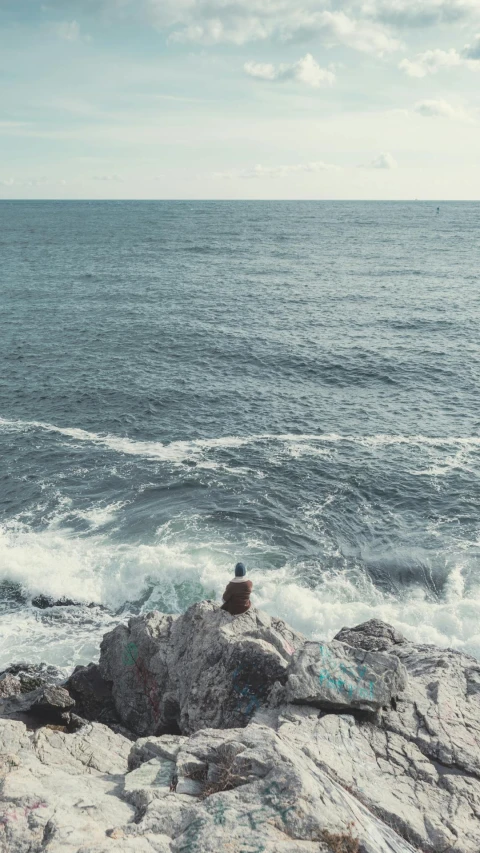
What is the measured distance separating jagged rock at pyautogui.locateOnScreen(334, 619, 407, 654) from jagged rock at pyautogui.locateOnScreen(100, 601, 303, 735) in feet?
9.19

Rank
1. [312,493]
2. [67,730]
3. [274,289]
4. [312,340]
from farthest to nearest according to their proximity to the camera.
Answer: [274,289] → [312,340] → [312,493] → [67,730]

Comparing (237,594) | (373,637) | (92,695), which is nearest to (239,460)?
(373,637)

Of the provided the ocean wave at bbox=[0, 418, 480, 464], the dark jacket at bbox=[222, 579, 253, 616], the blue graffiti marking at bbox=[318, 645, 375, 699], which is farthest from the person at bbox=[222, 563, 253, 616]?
the ocean wave at bbox=[0, 418, 480, 464]

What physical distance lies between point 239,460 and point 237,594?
23.8 meters

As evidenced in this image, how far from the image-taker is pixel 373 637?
74.6 ft

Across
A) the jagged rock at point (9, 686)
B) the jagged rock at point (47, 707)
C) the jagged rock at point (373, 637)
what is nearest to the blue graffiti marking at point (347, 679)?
the jagged rock at point (373, 637)

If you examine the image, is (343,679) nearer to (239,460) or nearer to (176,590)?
(176,590)

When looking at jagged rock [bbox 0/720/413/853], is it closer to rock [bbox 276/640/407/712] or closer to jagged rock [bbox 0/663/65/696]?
rock [bbox 276/640/407/712]

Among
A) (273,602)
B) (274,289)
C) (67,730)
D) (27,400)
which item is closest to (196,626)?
(67,730)

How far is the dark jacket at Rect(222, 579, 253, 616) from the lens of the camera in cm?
1975

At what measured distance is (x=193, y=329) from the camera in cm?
7450

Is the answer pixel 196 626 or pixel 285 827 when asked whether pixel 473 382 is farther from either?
pixel 285 827

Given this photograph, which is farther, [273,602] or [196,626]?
[273,602]

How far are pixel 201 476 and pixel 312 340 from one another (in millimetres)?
33590
